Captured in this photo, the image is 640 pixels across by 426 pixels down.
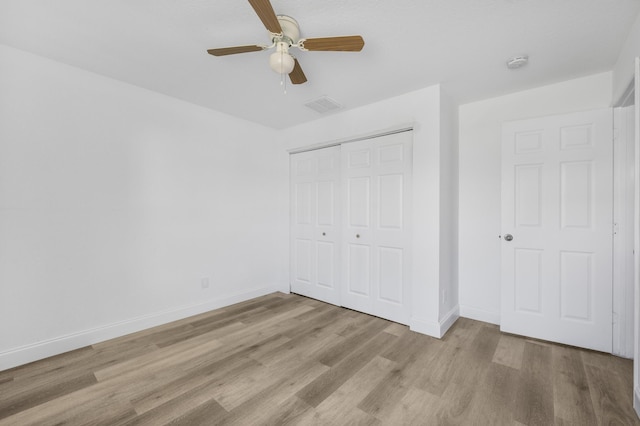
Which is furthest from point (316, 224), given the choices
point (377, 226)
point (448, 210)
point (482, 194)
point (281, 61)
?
point (281, 61)

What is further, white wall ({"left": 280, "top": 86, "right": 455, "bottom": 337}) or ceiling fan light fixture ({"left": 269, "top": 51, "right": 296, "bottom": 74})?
white wall ({"left": 280, "top": 86, "right": 455, "bottom": 337})

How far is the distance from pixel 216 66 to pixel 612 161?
3641 mm

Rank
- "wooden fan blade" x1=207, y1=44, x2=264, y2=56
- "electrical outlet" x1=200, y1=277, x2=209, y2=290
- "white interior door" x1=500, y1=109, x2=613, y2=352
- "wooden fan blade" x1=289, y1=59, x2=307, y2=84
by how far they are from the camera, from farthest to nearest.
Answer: "electrical outlet" x1=200, y1=277, x2=209, y2=290 → "white interior door" x1=500, y1=109, x2=613, y2=352 → "wooden fan blade" x1=289, y1=59, x2=307, y2=84 → "wooden fan blade" x1=207, y1=44, x2=264, y2=56

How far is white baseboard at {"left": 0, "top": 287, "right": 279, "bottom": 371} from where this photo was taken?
215cm

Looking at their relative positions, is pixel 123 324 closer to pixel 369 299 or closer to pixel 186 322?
pixel 186 322

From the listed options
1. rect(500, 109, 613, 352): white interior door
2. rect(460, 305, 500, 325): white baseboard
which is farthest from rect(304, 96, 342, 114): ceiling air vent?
rect(460, 305, 500, 325): white baseboard

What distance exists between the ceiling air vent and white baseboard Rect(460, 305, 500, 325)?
2.88 metres

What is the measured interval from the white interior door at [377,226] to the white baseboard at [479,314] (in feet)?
2.63

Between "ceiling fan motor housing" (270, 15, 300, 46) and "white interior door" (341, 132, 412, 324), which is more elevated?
"ceiling fan motor housing" (270, 15, 300, 46)

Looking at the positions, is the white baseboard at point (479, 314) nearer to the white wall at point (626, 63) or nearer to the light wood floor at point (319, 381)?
the light wood floor at point (319, 381)

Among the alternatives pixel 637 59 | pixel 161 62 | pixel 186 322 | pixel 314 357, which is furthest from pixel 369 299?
pixel 161 62

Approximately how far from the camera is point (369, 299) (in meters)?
3.20

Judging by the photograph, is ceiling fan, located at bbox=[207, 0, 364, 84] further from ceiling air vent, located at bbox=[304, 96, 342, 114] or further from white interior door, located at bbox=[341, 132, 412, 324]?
white interior door, located at bbox=[341, 132, 412, 324]

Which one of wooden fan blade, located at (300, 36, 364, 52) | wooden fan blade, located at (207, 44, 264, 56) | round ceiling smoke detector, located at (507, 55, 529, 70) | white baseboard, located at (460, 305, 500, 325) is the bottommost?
white baseboard, located at (460, 305, 500, 325)
